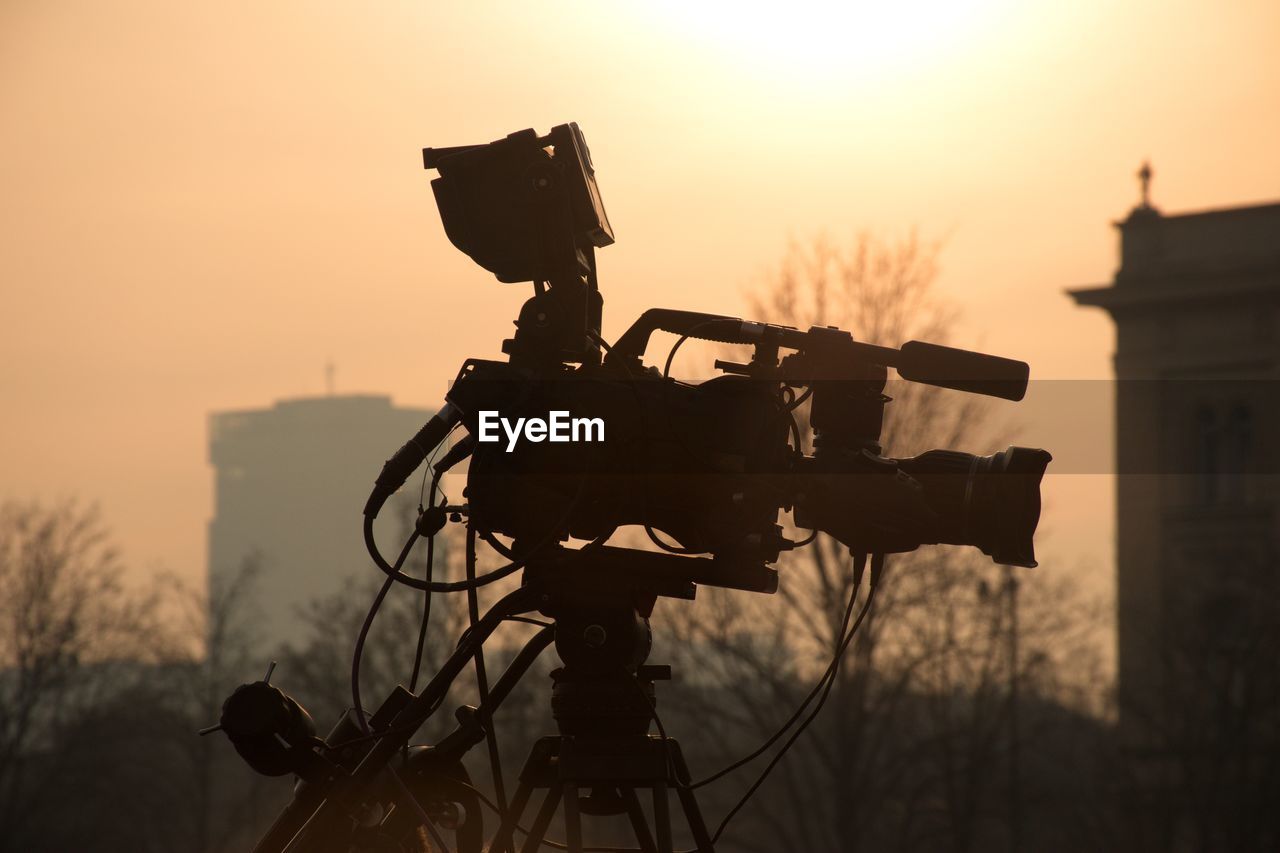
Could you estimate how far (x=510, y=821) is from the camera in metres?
4.74

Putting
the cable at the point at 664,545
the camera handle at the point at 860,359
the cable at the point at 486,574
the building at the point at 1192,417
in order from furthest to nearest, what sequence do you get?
1. the building at the point at 1192,417
2. the cable at the point at 664,545
3. the camera handle at the point at 860,359
4. the cable at the point at 486,574

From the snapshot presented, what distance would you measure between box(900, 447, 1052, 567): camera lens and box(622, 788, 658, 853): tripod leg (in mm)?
1039

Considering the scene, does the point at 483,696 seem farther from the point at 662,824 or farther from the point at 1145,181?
the point at 1145,181

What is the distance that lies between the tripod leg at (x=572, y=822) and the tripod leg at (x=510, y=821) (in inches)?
4.5

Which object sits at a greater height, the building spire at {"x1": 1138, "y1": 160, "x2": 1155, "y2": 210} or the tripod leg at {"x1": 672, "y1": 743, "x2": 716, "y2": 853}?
the building spire at {"x1": 1138, "y1": 160, "x2": 1155, "y2": 210}

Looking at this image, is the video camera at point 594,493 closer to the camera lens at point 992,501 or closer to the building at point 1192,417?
the camera lens at point 992,501

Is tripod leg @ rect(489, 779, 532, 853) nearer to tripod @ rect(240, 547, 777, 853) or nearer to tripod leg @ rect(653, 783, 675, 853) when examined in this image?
tripod @ rect(240, 547, 777, 853)

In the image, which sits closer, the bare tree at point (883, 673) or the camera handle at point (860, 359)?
the camera handle at point (860, 359)

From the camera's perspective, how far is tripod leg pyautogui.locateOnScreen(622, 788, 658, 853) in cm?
470

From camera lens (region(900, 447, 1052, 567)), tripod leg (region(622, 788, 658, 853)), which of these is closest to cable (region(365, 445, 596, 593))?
tripod leg (region(622, 788, 658, 853))

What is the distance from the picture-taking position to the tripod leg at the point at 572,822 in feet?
14.8

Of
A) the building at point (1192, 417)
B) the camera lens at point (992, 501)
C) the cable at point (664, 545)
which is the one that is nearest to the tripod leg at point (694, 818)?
the cable at point (664, 545)

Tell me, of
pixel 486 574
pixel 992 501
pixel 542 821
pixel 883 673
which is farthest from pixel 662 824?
pixel 883 673

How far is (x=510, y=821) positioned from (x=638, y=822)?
0.34m
